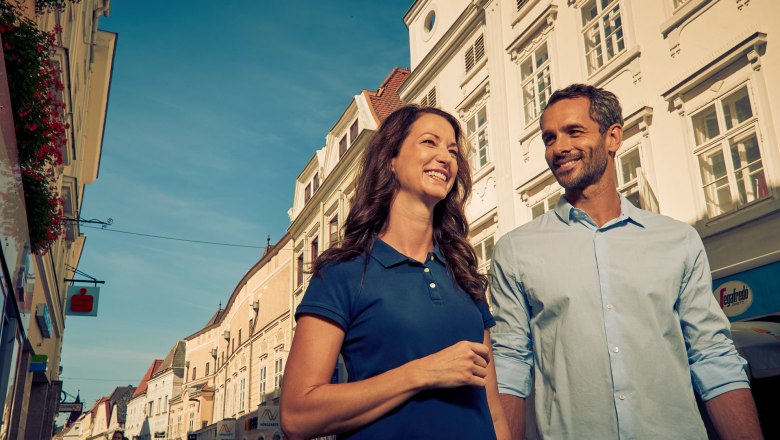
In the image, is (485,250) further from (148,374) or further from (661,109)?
(148,374)

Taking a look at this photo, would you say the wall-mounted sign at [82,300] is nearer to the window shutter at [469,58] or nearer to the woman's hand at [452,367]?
the window shutter at [469,58]

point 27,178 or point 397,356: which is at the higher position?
point 27,178

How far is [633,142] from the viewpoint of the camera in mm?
11312

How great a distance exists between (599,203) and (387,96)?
76.4 feet

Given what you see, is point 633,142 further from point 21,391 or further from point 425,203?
point 21,391

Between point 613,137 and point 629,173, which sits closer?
point 613,137

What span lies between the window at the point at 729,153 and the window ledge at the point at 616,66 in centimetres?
186

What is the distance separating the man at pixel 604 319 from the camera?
7.84 feet

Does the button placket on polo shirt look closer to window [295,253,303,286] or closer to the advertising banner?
the advertising banner

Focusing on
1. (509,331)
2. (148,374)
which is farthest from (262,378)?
(148,374)

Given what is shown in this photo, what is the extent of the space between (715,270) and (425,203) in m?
8.77

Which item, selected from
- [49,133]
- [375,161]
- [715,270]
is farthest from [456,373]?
[715,270]

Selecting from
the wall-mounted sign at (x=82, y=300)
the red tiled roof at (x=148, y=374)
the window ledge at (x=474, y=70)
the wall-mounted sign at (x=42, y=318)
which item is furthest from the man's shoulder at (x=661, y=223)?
the red tiled roof at (x=148, y=374)

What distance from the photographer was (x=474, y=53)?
17594 millimetres
